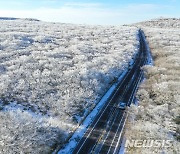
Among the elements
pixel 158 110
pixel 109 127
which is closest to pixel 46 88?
pixel 109 127

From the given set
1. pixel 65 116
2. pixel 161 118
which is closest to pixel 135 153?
pixel 161 118

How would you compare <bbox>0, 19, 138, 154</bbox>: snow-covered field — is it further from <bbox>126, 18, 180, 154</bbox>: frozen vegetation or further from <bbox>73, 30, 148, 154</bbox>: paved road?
<bbox>126, 18, 180, 154</bbox>: frozen vegetation

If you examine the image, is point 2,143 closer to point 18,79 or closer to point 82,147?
point 82,147

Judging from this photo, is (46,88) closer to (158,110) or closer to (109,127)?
(109,127)

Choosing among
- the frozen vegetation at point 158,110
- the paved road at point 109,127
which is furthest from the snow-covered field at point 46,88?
the frozen vegetation at point 158,110

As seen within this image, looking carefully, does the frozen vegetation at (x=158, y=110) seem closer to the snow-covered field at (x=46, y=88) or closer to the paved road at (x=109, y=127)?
the paved road at (x=109, y=127)
